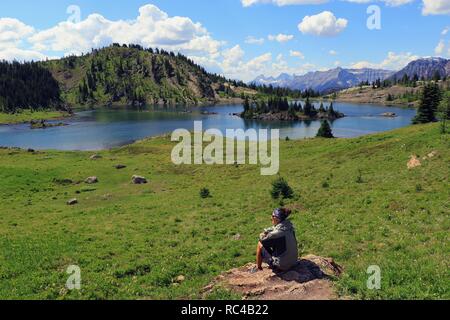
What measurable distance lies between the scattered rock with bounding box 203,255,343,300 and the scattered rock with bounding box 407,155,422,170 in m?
26.9

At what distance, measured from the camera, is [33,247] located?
2427 centimetres

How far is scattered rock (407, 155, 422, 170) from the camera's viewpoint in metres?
39.8

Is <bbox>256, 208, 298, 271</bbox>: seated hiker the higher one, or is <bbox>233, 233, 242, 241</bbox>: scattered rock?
<bbox>256, 208, 298, 271</bbox>: seated hiker

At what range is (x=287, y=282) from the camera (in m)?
14.8

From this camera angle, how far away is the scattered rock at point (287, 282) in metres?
13.9

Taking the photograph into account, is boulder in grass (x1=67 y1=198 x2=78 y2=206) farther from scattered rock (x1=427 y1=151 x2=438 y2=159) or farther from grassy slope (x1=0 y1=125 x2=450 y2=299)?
scattered rock (x1=427 y1=151 x2=438 y2=159)

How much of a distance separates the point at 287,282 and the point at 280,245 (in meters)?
1.48

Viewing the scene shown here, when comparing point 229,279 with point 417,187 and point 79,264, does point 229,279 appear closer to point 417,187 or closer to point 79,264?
point 79,264

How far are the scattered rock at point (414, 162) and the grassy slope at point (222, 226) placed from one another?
0.85 m

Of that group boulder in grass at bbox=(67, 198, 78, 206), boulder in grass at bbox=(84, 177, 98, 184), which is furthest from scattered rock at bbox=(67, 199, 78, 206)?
boulder in grass at bbox=(84, 177, 98, 184)

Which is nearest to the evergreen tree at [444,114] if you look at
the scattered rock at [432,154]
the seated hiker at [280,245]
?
the scattered rock at [432,154]

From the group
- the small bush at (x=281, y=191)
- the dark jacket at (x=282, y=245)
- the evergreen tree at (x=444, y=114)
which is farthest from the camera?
the evergreen tree at (x=444, y=114)

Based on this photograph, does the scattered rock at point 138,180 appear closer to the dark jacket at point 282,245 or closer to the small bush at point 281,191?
the small bush at point 281,191

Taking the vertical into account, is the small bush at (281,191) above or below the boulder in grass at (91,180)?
above
